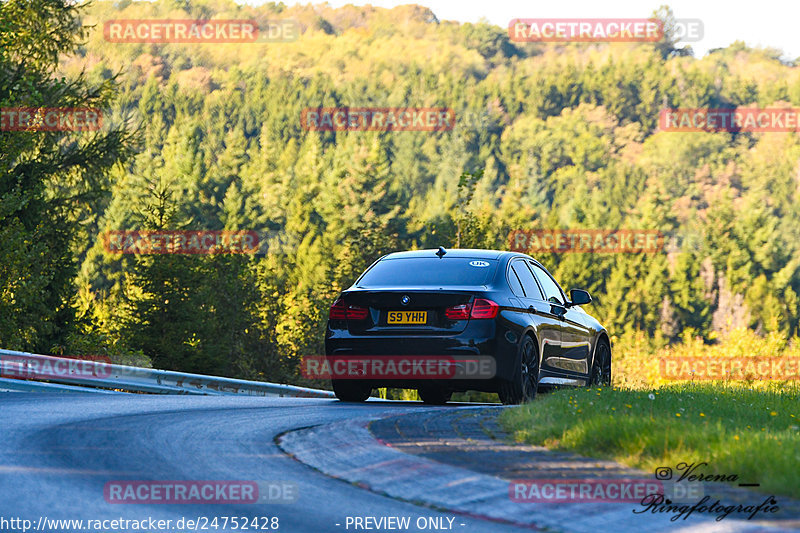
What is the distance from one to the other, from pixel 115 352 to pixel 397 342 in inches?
1104

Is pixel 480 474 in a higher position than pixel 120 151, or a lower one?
lower

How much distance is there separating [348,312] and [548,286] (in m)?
2.95

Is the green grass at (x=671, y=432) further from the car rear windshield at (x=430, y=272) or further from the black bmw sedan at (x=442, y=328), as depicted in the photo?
the car rear windshield at (x=430, y=272)

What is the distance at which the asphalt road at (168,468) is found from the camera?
18.5 feet

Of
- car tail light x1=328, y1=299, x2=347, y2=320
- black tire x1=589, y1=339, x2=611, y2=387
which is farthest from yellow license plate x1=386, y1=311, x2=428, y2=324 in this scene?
black tire x1=589, y1=339, x2=611, y2=387

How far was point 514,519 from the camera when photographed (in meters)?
5.68

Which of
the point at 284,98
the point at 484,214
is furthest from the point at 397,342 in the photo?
the point at 284,98

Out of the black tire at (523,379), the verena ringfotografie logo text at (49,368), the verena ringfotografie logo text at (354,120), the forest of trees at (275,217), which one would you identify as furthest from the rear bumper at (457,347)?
the verena ringfotografie logo text at (354,120)

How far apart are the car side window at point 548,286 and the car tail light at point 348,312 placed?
2.44 meters

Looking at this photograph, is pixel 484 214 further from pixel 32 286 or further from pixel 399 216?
pixel 399 216

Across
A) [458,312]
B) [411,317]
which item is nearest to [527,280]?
[458,312]

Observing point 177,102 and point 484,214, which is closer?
point 484,214

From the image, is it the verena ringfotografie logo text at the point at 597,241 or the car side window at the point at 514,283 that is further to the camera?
the verena ringfotografie logo text at the point at 597,241

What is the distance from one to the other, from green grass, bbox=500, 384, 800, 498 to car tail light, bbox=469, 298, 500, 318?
1.28 meters
